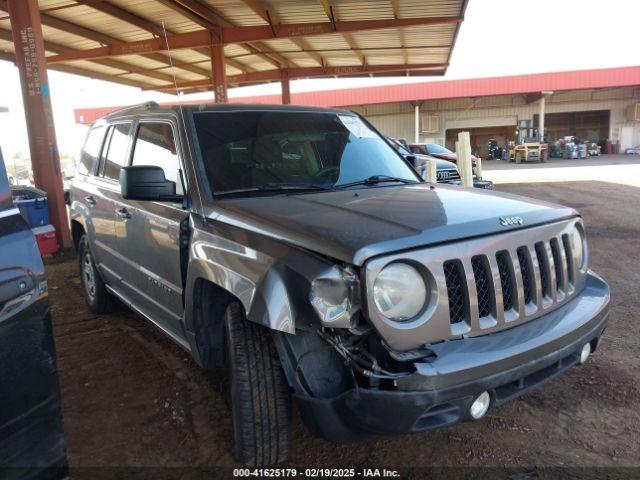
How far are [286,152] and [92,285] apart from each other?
108 inches

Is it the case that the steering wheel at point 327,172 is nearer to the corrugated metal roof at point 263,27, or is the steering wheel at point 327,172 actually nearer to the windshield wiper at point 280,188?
the windshield wiper at point 280,188

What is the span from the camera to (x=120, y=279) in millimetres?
3895

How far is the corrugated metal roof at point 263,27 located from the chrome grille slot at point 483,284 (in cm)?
946

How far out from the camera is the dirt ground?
2.53m

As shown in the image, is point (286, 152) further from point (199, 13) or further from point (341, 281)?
point (199, 13)

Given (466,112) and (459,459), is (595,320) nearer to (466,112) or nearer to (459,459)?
(459,459)

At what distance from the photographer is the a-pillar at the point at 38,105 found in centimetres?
756

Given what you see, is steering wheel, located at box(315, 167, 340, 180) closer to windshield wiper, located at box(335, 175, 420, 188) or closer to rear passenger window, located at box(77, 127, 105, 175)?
windshield wiper, located at box(335, 175, 420, 188)

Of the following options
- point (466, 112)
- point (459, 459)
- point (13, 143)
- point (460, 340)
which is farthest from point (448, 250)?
point (13, 143)

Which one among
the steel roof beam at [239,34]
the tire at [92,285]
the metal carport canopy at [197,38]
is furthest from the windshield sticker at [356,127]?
the steel roof beam at [239,34]

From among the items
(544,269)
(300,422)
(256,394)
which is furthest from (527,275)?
(300,422)

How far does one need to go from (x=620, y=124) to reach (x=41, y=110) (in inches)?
1558

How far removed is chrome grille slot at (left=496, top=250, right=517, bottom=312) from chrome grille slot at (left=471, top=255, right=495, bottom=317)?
10 cm

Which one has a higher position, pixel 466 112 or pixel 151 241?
pixel 466 112
